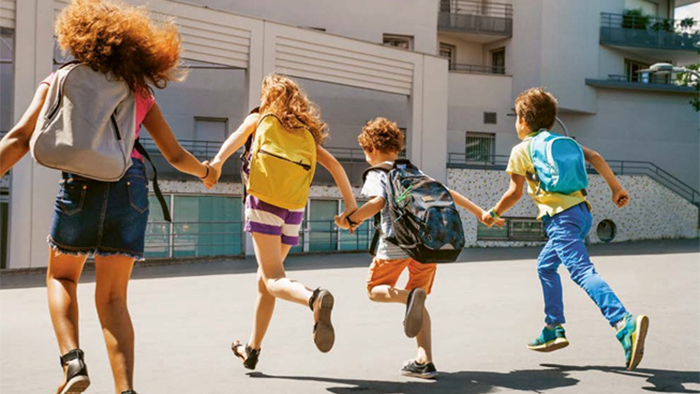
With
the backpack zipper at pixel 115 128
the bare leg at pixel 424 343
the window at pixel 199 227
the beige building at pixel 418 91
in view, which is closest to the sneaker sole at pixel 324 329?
the bare leg at pixel 424 343

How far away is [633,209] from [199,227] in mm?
18093

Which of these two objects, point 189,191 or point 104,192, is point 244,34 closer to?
point 189,191

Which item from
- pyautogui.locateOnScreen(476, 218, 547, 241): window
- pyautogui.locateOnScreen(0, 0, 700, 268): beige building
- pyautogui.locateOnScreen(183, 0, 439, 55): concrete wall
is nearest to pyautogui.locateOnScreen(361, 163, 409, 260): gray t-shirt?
pyautogui.locateOnScreen(0, 0, 700, 268): beige building

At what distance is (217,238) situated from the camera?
75.0 feet

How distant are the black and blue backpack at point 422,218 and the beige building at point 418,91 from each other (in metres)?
13.1

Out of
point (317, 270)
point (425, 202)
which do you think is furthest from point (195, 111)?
point (425, 202)

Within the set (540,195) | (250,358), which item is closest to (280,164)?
(250,358)

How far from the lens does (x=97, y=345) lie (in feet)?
21.9

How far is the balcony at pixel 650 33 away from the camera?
36375 mm

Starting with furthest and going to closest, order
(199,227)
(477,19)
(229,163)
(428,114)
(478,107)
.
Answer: (477,19) → (478,107) → (428,114) → (229,163) → (199,227)

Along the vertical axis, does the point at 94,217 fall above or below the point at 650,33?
below

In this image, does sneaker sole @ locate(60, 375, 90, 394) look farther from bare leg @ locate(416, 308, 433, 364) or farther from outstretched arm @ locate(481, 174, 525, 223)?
outstretched arm @ locate(481, 174, 525, 223)

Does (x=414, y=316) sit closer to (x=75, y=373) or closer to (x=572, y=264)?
(x=572, y=264)

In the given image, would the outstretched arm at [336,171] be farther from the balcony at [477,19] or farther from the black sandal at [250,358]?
the balcony at [477,19]
